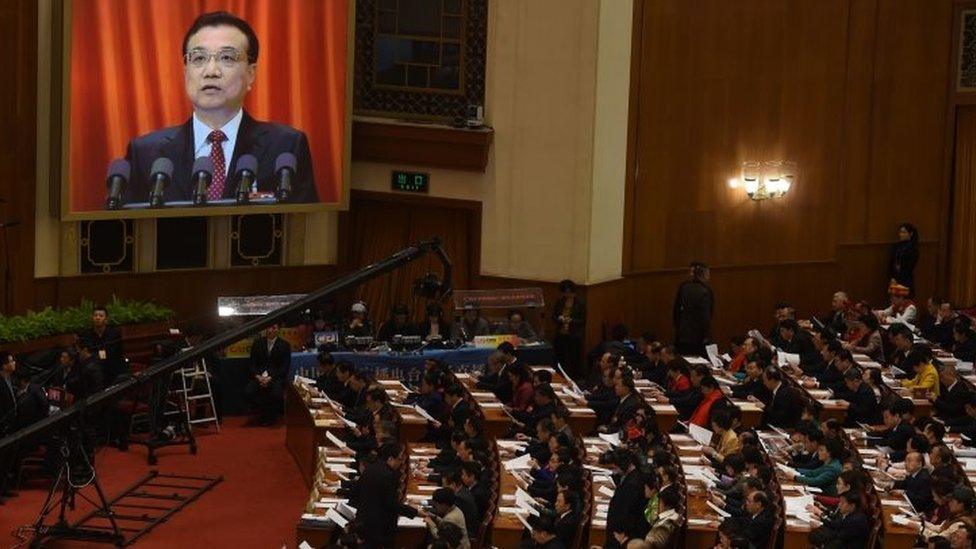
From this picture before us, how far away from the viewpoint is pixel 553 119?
2544cm

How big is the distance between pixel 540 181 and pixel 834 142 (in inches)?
216

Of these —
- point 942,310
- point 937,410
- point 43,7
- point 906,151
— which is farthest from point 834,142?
point 43,7

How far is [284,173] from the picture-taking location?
25.3 metres

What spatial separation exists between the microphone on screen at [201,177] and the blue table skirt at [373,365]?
232cm

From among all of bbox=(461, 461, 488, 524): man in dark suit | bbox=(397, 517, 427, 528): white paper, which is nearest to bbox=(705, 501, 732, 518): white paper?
bbox=(461, 461, 488, 524): man in dark suit

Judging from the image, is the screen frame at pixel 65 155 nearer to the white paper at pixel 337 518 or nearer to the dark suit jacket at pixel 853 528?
the white paper at pixel 337 518

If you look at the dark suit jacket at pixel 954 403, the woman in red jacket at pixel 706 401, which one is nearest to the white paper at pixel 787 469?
the woman in red jacket at pixel 706 401

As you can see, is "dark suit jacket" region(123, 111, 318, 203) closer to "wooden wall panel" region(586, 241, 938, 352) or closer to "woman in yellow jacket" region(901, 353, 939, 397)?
"wooden wall panel" region(586, 241, 938, 352)

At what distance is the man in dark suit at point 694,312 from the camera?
2556 cm

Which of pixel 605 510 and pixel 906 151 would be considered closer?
pixel 605 510

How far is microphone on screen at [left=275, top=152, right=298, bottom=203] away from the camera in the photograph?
25.2 metres

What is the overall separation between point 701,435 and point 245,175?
819 centimetres

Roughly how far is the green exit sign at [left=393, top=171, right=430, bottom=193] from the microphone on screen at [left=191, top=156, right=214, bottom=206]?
284cm

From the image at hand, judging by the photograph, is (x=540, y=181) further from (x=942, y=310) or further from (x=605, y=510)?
(x=605, y=510)
